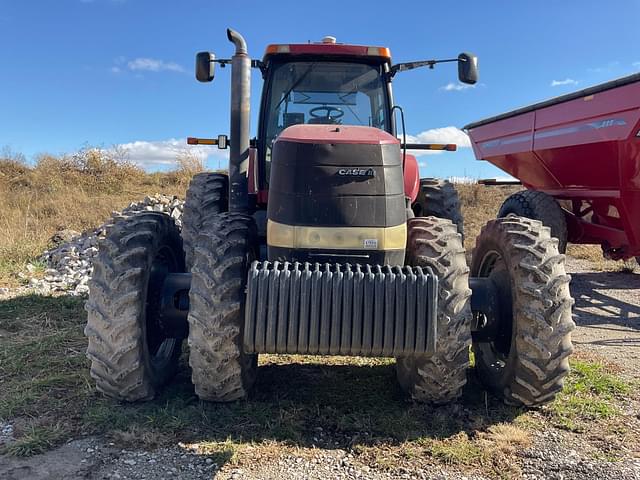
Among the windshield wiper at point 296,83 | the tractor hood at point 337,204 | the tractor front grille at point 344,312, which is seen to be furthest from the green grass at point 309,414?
the windshield wiper at point 296,83

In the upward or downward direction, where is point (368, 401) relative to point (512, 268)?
downward

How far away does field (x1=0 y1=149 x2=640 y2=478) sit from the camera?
2826 millimetres

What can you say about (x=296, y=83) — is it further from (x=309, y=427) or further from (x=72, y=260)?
(x=72, y=260)

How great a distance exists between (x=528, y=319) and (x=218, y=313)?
1839 millimetres

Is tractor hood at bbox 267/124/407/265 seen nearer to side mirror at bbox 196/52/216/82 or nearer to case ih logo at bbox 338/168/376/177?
case ih logo at bbox 338/168/376/177

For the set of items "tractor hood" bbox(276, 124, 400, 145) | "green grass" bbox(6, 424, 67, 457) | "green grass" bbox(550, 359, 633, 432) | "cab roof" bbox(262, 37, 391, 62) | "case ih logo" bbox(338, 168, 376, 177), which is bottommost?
"green grass" bbox(6, 424, 67, 457)

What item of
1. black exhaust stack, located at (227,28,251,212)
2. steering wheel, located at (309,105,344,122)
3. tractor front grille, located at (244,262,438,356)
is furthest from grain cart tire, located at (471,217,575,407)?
black exhaust stack, located at (227,28,251,212)

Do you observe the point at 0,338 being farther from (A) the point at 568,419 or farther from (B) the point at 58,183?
(B) the point at 58,183

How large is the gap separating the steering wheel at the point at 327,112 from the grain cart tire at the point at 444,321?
4.98ft

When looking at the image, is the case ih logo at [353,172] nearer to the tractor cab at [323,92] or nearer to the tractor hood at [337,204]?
the tractor hood at [337,204]

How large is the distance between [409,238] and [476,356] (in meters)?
1.20

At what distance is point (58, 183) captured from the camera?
16359 mm

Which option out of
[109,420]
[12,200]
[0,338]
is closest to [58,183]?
[12,200]

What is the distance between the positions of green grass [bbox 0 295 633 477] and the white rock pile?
220cm
